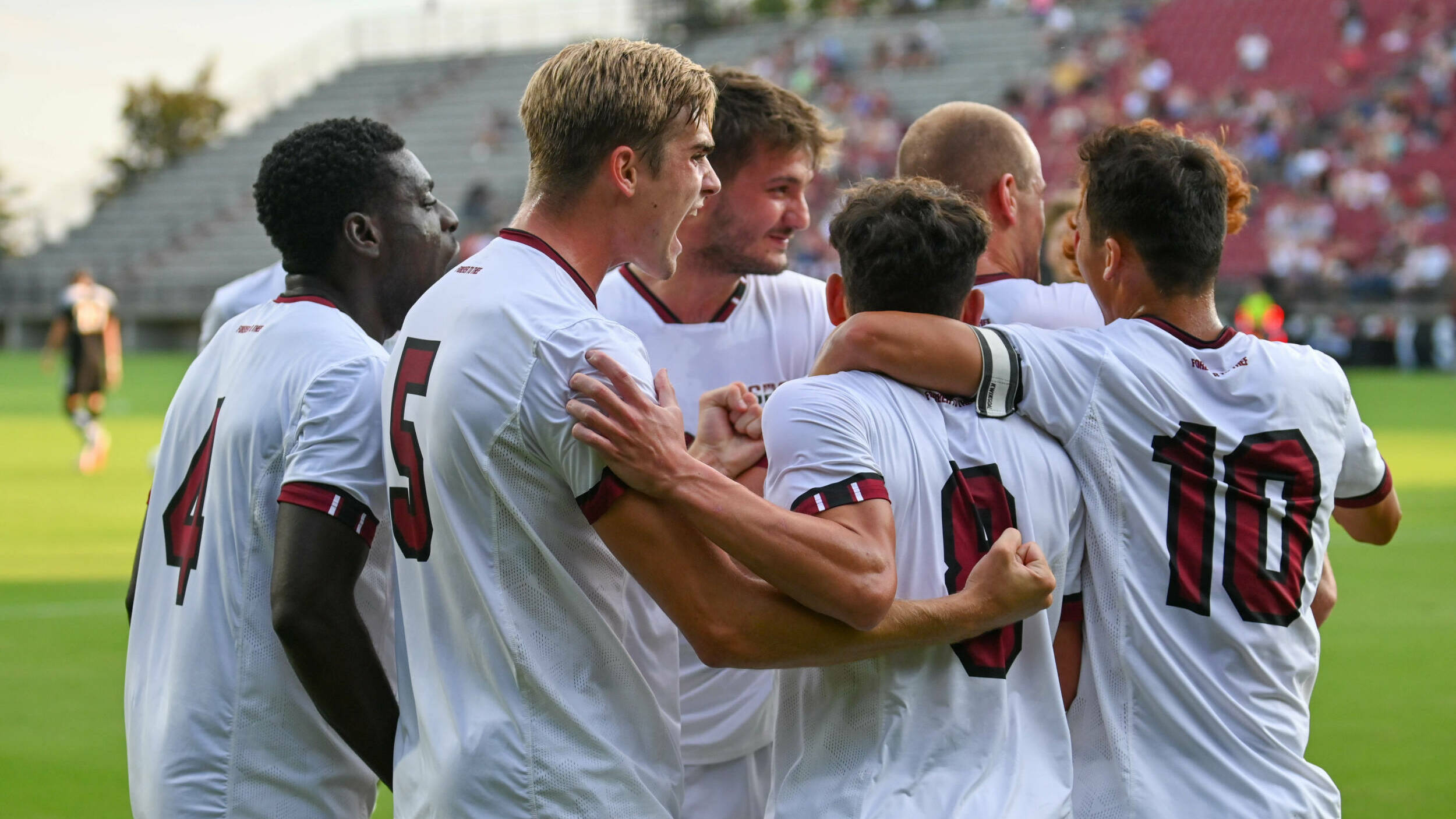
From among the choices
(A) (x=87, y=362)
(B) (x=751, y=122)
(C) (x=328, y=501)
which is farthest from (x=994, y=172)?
(A) (x=87, y=362)

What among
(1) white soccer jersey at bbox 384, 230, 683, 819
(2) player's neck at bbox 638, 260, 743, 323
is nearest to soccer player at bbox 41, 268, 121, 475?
(2) player's neck at bbox 638, 260, 743, 323

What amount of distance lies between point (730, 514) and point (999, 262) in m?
1.69

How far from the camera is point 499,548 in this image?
98.3 inches

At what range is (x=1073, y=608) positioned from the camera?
2.88 metres

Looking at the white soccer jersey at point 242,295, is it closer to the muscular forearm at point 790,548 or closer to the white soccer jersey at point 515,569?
the white soccer jersey at point 515,569

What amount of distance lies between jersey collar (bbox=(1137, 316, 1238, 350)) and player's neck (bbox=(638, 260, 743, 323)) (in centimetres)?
152

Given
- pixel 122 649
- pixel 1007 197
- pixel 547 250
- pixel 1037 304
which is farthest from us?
pixel 122 649

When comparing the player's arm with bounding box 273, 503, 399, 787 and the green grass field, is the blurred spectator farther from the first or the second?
the player's arm with bounding box 273, 503, 399, 787

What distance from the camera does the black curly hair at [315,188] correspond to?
3.03 meters

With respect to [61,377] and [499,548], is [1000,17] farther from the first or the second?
[499,548]

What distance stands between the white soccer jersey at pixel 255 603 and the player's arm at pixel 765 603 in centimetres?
68

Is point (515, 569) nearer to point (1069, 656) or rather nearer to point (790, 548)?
point (790, 548)

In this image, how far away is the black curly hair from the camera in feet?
9.93

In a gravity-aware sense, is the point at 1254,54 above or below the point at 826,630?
below
